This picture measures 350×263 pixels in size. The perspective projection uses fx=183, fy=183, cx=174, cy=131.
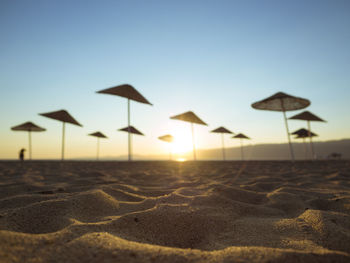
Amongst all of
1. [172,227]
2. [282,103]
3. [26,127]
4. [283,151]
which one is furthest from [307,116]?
[283,151]

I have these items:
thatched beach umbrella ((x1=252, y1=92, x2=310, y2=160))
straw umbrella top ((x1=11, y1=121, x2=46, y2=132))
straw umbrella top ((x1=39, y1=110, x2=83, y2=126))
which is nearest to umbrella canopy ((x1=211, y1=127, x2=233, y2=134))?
thatched beach umbrella ((x1=252, y1=92, x2=310, y2=160))

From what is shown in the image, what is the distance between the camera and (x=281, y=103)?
799 cm

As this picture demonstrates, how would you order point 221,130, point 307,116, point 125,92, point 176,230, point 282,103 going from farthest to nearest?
point 221,130 → point 307,116 → point 282,103 → point 125,92 → point 176,230

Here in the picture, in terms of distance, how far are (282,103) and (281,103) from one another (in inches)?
9.0

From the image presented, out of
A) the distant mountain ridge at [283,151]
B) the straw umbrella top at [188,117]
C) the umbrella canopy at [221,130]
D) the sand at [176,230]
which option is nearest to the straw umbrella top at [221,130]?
the umbrella canopy at [221,130]

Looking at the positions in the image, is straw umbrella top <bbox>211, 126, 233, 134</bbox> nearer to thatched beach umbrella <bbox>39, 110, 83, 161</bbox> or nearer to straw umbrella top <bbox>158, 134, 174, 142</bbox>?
straw umbrella top <bbox>158, 134, 174, 142</bbox>

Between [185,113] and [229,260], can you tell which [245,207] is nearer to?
[229,260]

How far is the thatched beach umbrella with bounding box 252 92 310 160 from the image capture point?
292 inches

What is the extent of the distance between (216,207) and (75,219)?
3.21 ft

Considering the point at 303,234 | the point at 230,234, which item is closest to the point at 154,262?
the point at 230,234

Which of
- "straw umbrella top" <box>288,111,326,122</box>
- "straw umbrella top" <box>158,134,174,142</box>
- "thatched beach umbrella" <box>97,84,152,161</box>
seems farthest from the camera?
"straw umbrella top" <box>158,134,174,142</box>

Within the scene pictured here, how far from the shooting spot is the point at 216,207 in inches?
55.9

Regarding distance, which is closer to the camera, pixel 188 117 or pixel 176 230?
pixel 176 230

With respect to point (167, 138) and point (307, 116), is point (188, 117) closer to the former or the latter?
point (307, 116)
